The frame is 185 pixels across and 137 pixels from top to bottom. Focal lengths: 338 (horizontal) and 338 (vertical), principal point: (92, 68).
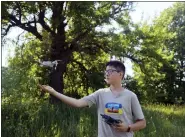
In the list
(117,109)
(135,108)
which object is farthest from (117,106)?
(135,108)

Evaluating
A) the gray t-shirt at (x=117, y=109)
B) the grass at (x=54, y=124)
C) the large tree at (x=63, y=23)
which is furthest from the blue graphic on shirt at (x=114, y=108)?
the large tree at (x=63, y=23)

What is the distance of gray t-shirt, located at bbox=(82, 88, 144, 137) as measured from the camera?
2.76 meters

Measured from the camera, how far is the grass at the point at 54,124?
6.16 metres

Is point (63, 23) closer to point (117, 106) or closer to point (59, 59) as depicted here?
point (59, 59)

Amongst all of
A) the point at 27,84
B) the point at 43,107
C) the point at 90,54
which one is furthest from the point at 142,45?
the point at 27,84

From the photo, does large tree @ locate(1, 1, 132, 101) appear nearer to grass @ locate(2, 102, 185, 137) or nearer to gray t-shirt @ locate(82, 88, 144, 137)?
grass @ locate(2, 102, 185, 137)

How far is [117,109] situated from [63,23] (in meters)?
10.7

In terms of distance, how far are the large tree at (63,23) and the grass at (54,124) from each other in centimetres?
Answer: 451

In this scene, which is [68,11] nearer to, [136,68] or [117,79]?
[136,68]

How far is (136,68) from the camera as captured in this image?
14414mm

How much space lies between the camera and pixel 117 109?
276 centimetres

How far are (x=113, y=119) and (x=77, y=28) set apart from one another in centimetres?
977

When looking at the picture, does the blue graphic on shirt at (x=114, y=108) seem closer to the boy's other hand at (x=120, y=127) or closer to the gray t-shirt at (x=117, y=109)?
the gray t-shirt at (x=117, y=109)

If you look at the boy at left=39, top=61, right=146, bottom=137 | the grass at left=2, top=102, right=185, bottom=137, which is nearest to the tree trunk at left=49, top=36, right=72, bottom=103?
the grass at left=2, top=102, right=185, bottom=137
